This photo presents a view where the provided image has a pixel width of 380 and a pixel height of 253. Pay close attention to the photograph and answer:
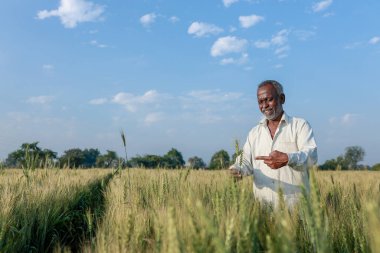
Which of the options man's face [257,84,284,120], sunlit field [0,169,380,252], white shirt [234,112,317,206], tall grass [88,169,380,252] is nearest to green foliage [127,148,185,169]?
sunlit field [0,169,380,252]

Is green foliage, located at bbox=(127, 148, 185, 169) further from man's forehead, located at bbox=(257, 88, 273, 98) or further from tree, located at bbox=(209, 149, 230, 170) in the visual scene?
man's forehead, located at bbox=(257, 88, 273, 98)

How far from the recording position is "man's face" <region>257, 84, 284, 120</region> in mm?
3326

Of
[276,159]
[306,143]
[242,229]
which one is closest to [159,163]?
[306,143]

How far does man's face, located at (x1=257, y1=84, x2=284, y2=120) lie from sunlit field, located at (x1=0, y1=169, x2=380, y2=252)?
29.1 inches

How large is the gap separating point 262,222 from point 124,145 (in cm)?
171

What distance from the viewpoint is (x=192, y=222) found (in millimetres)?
1025

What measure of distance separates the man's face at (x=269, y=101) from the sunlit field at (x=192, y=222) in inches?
29.1

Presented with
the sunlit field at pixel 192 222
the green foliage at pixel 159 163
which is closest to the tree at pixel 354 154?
the green foliage at pixel 159 163

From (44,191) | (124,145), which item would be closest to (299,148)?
(124,145)

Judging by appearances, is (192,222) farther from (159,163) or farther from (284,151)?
(159,163)

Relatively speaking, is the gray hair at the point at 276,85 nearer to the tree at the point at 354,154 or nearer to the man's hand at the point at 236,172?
the man's hand at the point at 236,172

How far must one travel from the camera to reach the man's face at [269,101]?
333 centimetres

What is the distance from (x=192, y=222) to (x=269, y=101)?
2.47 metres

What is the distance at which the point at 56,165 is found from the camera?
21.8 ft
